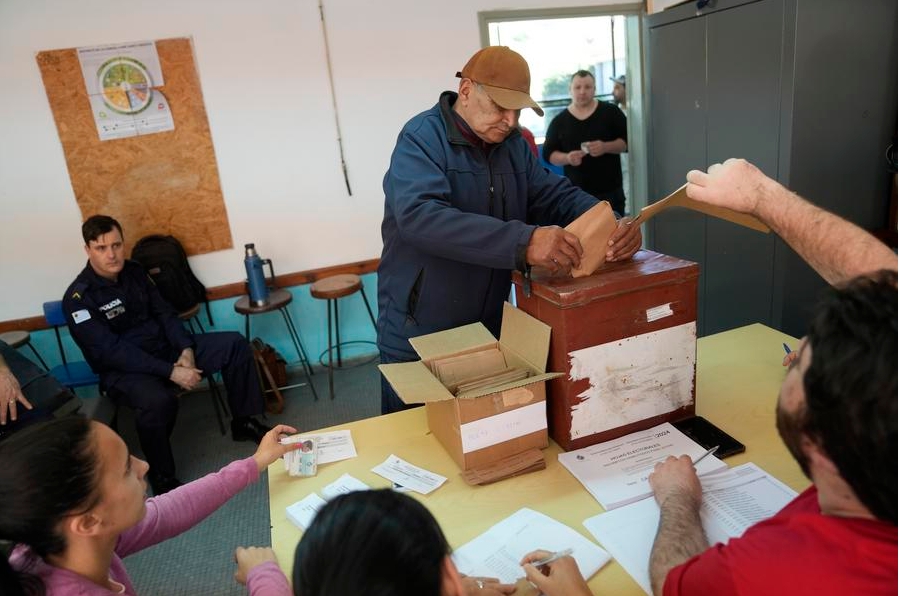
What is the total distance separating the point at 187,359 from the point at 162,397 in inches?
11.4

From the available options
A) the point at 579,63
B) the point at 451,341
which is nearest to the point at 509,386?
the point at 451,341

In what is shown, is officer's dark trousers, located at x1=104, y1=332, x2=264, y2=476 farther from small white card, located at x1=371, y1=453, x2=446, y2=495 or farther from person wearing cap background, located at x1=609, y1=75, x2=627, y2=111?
person wearing cap background, located at x1=609, y1=75, x2=627, y2=111

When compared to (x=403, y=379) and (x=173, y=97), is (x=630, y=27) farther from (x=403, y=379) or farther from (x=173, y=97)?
(x=403, y=379)

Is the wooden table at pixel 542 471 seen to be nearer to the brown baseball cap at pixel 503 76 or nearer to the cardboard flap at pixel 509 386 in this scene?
the cardboard flap at pixel 509 386

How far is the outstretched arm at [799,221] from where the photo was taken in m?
1.01

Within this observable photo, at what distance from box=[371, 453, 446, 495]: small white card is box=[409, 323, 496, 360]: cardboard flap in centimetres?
24

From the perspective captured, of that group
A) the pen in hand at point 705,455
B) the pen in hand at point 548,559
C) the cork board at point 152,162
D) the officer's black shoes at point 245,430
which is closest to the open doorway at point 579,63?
the cork board at point 152,162

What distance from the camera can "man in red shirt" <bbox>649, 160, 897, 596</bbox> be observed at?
0.61m

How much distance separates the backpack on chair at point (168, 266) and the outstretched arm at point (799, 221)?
3039 mm

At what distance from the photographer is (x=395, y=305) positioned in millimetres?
1749

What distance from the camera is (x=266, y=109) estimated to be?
3.63 m

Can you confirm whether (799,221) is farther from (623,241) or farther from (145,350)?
(145,350)

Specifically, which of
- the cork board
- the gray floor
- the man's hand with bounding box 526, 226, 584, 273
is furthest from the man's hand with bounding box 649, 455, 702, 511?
the cork board

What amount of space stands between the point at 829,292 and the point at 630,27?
13.2ft
